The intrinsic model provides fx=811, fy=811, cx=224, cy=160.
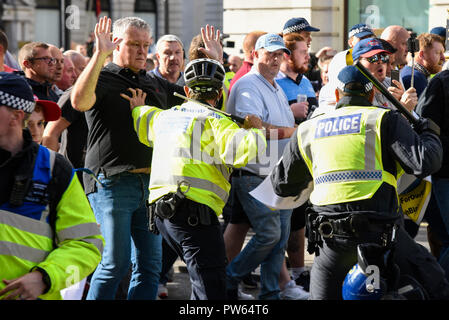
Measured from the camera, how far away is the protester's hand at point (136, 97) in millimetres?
5316

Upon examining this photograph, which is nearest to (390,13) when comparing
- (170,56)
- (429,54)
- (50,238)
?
(429,54)

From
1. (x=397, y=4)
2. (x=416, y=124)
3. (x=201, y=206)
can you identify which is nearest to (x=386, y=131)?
(x=416, y=124)

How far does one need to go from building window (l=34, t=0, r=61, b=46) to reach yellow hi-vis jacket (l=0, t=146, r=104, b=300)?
3623 centimetres

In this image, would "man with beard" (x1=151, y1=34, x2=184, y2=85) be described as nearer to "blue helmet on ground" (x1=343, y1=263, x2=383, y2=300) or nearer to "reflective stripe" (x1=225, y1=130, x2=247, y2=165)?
"reflective stripe" (x1=225, y1=130, x2=247, y2=165)

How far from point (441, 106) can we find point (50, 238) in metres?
3.49

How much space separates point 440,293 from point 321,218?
0.71 meters

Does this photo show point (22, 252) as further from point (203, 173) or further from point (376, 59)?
point (376, 59)

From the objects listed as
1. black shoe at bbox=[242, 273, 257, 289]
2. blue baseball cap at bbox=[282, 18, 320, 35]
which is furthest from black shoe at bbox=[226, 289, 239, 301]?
blue baseball cap at bbox=[282, 18, 320, 35]

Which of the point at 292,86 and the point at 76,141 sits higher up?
the point at 292,86

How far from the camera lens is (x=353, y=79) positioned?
4.45m

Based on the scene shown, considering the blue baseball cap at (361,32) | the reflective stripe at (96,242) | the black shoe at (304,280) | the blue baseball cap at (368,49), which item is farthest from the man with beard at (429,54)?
the reflective stripe at (96,242)

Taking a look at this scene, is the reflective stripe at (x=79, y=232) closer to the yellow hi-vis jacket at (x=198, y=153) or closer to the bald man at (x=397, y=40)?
the yellow hi-vis jacket at (x=198, y=153)

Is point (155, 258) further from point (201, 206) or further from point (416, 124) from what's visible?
point (416, 124)

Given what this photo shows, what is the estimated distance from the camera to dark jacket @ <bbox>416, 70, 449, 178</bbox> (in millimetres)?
5867
